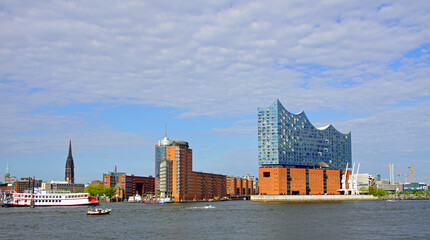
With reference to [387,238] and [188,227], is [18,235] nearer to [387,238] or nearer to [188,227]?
[188,227]

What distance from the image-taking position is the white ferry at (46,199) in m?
173

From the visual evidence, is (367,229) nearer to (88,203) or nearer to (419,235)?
(419,235)

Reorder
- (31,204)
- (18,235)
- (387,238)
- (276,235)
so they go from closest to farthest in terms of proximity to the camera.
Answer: (387,238) < (276,235) < (18,235) < (31,204)

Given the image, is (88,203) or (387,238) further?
(88,203)

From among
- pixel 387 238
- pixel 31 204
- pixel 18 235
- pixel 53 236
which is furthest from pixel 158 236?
pixel 31 204

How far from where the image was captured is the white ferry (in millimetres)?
172762

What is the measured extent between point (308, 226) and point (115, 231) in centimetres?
3129

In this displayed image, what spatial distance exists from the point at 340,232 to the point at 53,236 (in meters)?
41.6

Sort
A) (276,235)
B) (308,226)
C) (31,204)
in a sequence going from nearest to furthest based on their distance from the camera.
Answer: (276,235), (308,226), (31,204)

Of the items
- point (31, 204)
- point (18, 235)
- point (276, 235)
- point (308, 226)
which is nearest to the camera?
point (276, 235)

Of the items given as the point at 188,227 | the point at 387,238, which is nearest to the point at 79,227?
the point at 188,227

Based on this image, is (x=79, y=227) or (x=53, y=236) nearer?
(x=53, y=236)

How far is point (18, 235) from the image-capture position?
72.3 meters

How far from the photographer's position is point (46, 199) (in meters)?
175
